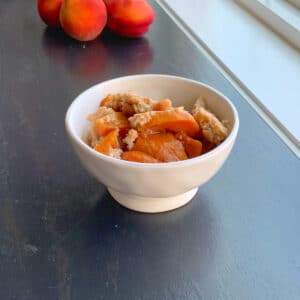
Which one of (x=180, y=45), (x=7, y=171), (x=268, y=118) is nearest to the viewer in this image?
(x=7, y=171)

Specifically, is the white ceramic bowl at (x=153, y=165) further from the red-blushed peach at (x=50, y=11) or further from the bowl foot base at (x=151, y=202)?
the red-blushed peach at (x=50, y=11)

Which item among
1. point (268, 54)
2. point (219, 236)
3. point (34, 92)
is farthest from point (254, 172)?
point (268, 54)

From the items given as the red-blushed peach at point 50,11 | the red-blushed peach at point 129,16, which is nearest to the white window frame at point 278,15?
the red-blushed peach at point 129,16

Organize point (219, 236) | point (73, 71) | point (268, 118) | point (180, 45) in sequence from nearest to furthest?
point (219, 236)
point (268, 118)
point (73, 71)
point (180, 45)

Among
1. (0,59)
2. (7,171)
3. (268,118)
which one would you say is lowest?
(0,59)

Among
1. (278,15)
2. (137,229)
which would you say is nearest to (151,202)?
(137,229)

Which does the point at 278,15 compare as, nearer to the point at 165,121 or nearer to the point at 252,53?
the point at 252,53

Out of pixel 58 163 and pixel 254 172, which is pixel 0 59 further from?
pixel 254 172
